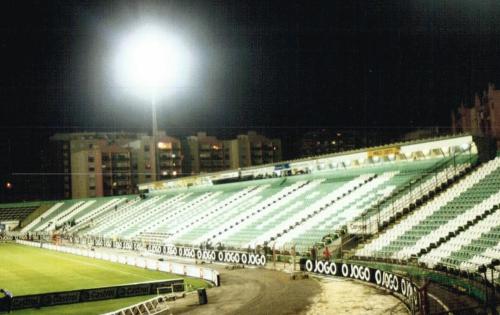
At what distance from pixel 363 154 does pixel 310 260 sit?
14.9 metres

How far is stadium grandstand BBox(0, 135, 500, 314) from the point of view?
25969 millimetres

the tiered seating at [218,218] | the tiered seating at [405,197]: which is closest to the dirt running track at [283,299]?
the tiered seating at [405,197]

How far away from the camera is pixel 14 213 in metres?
98.0

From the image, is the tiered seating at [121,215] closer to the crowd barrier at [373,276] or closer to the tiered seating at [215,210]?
the tiered seating at [215,210]

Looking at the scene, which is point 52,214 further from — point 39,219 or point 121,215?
point 121,215

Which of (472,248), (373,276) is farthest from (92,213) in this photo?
(472,248)

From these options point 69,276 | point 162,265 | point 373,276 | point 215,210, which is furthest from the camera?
point 215,210

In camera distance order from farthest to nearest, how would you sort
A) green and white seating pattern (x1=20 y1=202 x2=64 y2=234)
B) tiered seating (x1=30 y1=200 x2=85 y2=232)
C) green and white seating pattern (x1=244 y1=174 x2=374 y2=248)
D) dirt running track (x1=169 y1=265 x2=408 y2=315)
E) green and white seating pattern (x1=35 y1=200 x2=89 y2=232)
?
green and white seating pattern (x1=20 y1=202 x2=64 y2=234) → tiered seating (x1=30 y1=200 x2=85 y2=232) → green and white seating pattern (x1=35 y1=200 x2=89 y2=232) → green and white seating pattern (x1=244 y1=174 x2=374 y2=248) → dirt running track (x1=169 y1=265 x2=408 y2=315)

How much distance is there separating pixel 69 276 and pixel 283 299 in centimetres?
1764

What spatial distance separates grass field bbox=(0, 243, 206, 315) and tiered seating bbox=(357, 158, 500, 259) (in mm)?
10795

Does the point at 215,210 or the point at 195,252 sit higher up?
the point at 215,210

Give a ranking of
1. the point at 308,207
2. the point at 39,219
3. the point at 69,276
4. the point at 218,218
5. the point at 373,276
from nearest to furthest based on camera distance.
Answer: the point at 373,276, the point at 69,276, the point at 308,207, the point at 218,218, the point at 39,219

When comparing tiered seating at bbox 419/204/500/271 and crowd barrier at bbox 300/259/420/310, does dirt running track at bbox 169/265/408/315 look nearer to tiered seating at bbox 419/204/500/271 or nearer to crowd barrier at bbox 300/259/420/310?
crowd barrier at bbox 300/259/420/310

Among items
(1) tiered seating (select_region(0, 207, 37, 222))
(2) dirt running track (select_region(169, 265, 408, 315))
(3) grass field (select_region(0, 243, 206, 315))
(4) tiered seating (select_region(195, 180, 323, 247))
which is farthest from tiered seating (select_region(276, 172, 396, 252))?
(1) tiered seating (select_region(0, 207, 37, 222))
